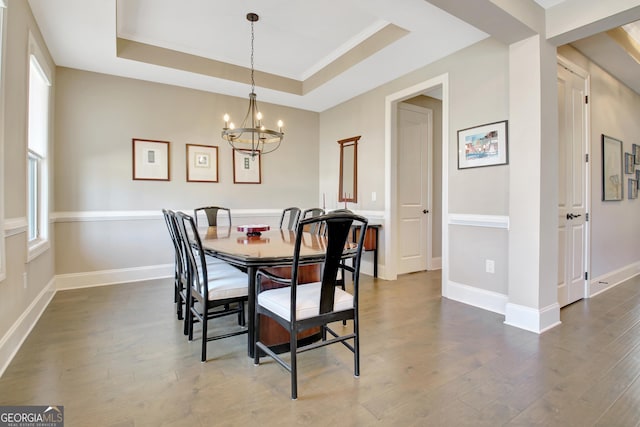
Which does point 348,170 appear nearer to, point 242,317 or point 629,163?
point 242,317

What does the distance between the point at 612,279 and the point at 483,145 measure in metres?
2.57

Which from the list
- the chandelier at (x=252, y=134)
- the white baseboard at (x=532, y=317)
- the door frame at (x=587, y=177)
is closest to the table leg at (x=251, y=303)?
the chandelier at (x=252, y=134)

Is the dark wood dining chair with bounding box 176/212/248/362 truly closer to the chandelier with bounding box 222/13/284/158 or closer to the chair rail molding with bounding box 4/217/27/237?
the chair rail molding with bounding box 4/217/27/237

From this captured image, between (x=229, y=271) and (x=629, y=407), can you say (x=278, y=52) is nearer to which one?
(x=229, y=271)

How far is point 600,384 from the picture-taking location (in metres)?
1.85

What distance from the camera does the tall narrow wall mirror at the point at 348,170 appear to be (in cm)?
483

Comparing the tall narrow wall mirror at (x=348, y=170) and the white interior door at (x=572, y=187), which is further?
the tall narrow wall mirror at (x=348, y=170)

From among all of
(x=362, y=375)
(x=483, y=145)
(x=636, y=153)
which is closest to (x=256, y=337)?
(x=362, y=375)

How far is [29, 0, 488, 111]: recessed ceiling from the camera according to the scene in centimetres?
287

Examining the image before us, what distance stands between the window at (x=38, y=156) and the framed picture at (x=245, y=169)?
2.18 m

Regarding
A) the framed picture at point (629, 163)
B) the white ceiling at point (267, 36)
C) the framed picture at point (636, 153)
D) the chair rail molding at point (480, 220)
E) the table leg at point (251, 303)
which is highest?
the white ceiling at point (267, 36)

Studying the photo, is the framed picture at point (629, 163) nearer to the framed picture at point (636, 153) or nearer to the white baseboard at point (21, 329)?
the framed picture at point (636, 153)

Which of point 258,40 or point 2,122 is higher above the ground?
point 258,40

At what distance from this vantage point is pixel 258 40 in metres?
3.68
